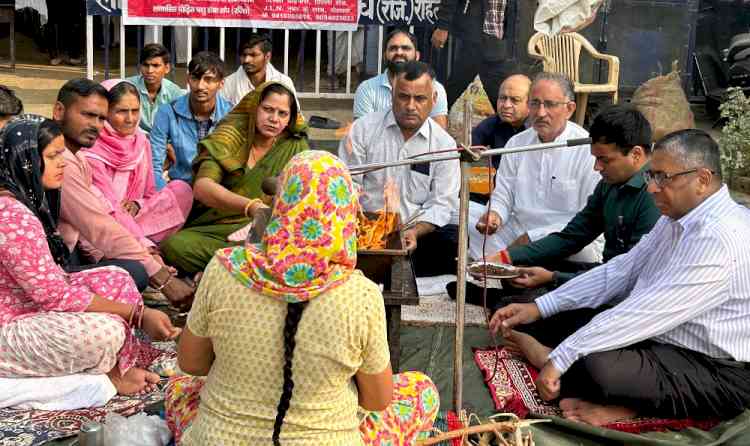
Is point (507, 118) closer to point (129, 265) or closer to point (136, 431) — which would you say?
point (129, 265)

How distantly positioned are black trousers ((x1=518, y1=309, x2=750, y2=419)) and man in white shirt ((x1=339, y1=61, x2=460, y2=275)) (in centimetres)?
180

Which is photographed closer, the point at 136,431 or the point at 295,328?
the point at 295,328

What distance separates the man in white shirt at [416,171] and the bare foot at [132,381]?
1857 millimetres

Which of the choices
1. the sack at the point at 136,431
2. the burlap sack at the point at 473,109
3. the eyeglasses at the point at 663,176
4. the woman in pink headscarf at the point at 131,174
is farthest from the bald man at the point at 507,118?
the sack at the point at 136,431

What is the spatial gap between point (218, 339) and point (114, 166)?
3.00 meters

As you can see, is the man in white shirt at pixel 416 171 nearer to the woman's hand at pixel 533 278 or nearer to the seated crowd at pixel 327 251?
the seated crowd at pixel 327 251

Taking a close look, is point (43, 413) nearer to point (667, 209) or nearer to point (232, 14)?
point (667, 209)

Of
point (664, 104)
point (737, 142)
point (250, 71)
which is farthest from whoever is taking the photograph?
point (664, 104)

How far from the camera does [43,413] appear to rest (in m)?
3.65

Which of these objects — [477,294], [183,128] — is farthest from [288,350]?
[183,128]

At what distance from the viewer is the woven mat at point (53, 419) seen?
346 centimetres

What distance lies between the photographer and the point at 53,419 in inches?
142

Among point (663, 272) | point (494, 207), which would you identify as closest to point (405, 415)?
point (663, 272)

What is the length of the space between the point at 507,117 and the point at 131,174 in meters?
2.51
